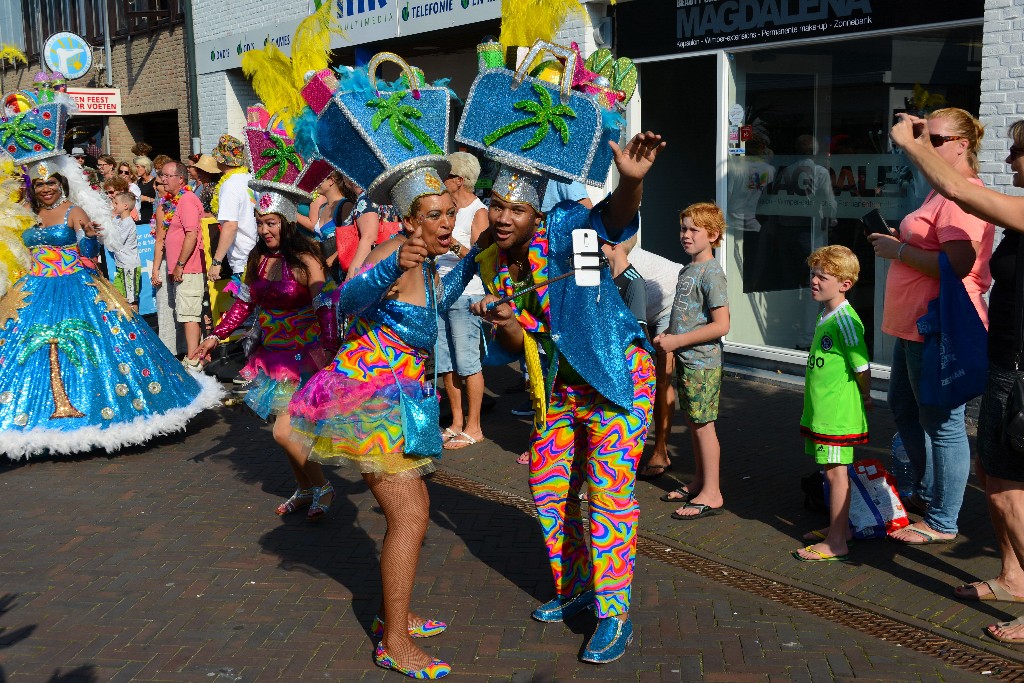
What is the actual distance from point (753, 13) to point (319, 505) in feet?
19.1

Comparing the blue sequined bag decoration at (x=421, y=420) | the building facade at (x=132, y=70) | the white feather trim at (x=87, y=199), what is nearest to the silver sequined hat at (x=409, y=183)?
the blue sequined bag decoration at (x=421, y=420)

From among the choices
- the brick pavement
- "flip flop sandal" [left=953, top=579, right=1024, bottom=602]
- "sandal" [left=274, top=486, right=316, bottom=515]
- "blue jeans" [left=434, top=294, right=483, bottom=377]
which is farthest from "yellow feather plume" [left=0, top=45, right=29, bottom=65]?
"flip flop sandal" [left=953, top=579, right=1024, bottom=602]

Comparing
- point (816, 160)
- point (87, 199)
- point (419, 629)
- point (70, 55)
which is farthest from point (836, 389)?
point (70, 55)

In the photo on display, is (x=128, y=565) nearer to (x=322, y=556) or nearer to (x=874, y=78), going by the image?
(x=322, y=556)

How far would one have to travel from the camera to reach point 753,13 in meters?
8.82

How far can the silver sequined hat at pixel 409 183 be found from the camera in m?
3.85

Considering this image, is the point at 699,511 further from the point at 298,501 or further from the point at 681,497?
the point at 298,501

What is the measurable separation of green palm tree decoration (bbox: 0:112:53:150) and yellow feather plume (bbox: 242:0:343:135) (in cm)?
206

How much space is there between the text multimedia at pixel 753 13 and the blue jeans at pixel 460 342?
3.75 m

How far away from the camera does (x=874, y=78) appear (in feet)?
27.0

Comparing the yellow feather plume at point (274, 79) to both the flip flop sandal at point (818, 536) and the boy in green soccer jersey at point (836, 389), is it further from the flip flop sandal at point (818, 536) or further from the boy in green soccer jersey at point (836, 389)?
the flip flop sandal at point (818, 536)

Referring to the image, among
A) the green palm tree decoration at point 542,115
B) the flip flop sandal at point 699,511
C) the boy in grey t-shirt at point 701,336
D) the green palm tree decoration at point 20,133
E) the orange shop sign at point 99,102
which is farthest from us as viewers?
the orange shop sign at point 99,102

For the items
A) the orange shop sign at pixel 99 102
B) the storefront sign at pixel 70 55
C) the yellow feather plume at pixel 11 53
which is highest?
the storefront sign at pixel 70 55

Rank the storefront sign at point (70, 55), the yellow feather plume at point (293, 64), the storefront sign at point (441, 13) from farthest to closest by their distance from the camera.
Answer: the storefront sign at point (70, 55)
the storefront sign at point (441, 13)
the yellow feather plume at point (293, 64)
